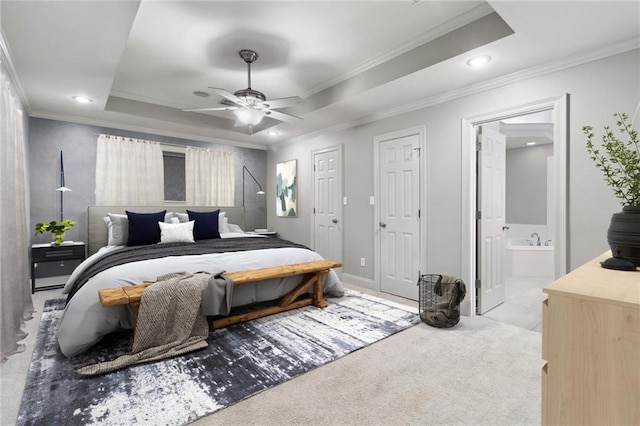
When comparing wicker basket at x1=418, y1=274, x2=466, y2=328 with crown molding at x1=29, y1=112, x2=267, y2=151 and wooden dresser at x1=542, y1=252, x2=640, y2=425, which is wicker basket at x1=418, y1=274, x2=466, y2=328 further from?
crown molding at x1=29, y1=112, x2=267, y2=151

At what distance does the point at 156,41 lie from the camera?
2869mm

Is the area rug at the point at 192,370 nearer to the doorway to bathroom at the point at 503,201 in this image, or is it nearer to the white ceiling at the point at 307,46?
the doorway to bathroom at the point at 503,201

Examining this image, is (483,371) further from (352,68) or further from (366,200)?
(352,68)

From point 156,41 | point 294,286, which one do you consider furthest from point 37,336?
point 156,41

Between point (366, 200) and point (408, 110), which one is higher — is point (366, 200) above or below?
below

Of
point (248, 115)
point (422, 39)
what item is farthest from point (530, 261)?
point (248, 115)

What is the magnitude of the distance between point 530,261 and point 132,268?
551cm

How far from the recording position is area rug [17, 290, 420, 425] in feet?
5.71

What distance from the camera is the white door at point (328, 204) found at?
15.9 feet

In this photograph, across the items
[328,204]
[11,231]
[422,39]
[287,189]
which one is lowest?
[11,231]

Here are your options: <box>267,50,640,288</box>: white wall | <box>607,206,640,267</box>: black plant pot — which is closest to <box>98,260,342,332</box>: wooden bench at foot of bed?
<box>267,50,640,288</box>: white wall

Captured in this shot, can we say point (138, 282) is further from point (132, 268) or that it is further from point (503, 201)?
point (503, 201)

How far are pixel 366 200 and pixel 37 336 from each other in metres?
3.69

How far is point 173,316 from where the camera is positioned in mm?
2504
